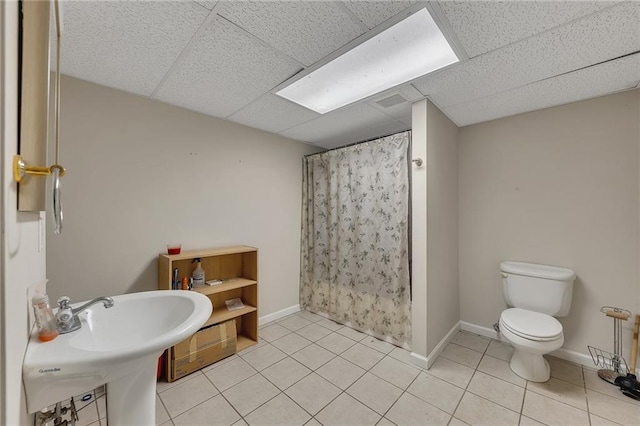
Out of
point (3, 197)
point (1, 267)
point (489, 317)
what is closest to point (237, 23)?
point (3, 197)

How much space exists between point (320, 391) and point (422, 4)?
2.37m

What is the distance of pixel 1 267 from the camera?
0.58m

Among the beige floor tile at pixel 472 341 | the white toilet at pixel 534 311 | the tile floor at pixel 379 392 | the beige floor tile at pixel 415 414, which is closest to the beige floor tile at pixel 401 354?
the tile floor at pixel 379 392

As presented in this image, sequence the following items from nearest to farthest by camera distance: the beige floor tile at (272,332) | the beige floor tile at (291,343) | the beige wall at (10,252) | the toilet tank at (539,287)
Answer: the beige wall at (10,252)
the toilet tank at (539,287)
the beige floor tile at (291,343)
the beige floor tile at (272,332)

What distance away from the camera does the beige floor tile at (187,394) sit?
62.9 inches

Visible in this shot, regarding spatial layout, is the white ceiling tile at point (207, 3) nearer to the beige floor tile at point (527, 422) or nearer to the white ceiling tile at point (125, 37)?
the white ceiling tile at point (125, 37)

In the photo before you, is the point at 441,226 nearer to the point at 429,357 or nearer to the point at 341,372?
the point at 429,357

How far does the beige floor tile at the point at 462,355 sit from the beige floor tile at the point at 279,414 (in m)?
1.40

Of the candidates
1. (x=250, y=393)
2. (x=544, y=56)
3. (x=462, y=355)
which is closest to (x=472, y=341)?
(x=462, y=355)

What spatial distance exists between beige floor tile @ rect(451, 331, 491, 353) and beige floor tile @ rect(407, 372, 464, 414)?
700 millimetres

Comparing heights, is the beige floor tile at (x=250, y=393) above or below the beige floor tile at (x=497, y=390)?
below

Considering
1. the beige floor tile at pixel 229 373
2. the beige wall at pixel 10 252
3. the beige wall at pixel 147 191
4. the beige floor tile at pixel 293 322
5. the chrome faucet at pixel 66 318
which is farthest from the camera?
the beige floor tile at pixel 293 322

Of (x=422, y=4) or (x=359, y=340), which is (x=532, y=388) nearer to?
(x=359, y=340)

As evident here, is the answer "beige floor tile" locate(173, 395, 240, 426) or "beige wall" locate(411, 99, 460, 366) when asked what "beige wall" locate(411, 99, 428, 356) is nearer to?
"beige wall" locate(411, 99, 460, 366)
